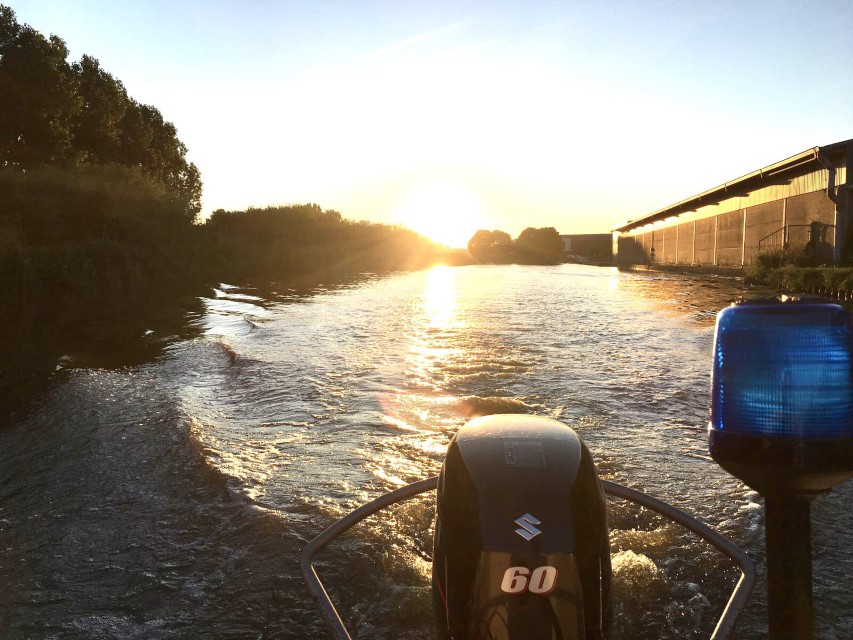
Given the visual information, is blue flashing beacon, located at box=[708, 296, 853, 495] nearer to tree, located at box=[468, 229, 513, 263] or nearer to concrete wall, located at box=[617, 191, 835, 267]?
concrete wall, located at box=[617, 191, 835, 267]

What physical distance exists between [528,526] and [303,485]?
163 inches

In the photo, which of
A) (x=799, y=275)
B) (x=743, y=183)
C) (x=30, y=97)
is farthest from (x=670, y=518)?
(x=30, y=97)

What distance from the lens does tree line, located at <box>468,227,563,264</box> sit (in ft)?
379

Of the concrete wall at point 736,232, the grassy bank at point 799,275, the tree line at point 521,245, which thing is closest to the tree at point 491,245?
the tree line at point 521,245

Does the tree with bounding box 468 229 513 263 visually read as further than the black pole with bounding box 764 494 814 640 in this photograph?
Yes

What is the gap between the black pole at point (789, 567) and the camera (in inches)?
50.0

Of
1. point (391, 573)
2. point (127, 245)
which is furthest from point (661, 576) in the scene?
point (127, 245)

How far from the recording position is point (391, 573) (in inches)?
168

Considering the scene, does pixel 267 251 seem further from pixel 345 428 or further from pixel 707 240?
pixel 345 428

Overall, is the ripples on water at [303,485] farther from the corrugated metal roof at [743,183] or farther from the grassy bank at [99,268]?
the corrugated metal roof at [743,183]

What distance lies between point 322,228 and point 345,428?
2106 inches

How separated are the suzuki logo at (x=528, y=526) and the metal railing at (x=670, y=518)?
0.57m

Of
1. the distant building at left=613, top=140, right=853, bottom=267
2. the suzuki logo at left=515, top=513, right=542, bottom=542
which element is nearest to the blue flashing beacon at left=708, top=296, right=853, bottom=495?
the suzuki logo at left=515, top=513, right=542, bottom=542

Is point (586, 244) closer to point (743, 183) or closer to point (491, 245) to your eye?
point (491, 245)
